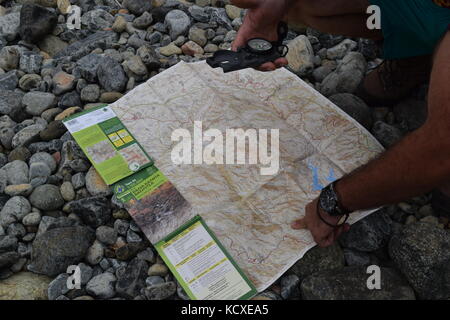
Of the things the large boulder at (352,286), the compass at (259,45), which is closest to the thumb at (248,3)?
the compass at (259,45)

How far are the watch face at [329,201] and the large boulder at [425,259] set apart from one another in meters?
0.29

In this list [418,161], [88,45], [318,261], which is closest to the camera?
[418,161]

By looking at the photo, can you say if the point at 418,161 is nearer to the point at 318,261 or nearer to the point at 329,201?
the point at 329,201

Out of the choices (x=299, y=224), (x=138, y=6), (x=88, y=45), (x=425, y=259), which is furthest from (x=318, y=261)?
(x=138, y=6)

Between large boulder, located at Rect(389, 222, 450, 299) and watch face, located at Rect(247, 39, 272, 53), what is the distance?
0.85 m

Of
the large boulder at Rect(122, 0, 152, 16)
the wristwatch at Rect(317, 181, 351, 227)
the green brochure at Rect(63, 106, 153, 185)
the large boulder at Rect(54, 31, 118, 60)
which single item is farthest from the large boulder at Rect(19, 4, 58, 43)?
the wristwatch at Rect(317, 181, 351, 227)

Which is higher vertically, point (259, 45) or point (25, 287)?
point (259, 45)

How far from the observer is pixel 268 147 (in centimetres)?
180

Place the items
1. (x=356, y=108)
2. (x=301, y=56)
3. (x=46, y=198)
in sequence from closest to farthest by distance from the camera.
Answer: (x=46, y=198) < (x=356, y=108) < (x=301, y=56)

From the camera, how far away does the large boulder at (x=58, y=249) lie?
1.48 m

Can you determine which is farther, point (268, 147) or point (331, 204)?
point (268, 147)

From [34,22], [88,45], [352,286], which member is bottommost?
[352,286]

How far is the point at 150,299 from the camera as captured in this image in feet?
4.71

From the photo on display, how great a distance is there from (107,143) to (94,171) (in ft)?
0.45
